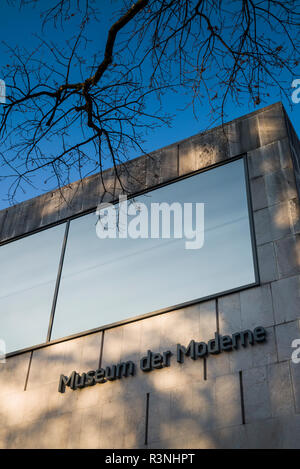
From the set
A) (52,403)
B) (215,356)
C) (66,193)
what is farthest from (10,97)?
(66,193)

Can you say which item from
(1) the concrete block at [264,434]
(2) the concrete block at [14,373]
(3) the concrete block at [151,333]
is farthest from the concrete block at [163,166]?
(1) the concrete block at [264,434]

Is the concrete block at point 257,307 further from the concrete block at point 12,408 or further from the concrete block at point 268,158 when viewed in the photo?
the concrete block at point 12,408

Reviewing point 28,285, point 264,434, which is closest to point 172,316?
point 264,434

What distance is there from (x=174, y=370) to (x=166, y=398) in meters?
0.49

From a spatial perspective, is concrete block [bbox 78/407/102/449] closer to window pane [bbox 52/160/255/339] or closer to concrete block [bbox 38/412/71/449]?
concrete block [bbox 38/412/71/449]

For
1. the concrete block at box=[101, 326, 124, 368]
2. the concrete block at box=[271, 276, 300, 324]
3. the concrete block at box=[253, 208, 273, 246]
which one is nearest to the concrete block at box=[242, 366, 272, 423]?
the concrete block at box=[271, 276, 300, 324]

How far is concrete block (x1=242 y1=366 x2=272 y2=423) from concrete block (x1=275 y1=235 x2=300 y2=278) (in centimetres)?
174

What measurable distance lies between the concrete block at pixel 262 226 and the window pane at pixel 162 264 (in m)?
0.27

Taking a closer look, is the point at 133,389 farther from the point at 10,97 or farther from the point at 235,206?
the point at 10,97

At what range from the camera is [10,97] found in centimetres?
782

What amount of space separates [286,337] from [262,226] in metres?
2.37

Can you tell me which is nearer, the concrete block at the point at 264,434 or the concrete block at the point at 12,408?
the concrete block at the point at 264,434

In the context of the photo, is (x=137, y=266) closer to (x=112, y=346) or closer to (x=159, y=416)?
(x=112, y=346)

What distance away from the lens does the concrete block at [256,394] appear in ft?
28.6
